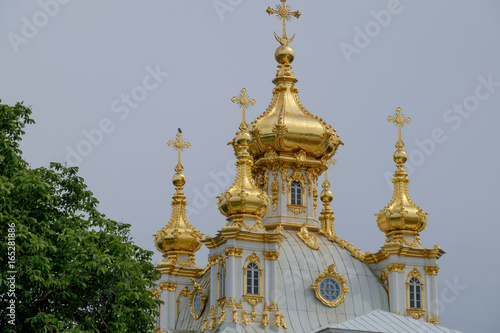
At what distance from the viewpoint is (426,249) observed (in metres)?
52.1

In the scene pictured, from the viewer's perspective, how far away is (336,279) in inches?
2020

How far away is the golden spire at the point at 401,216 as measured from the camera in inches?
2068

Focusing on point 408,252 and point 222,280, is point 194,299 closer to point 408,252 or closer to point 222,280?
point 222,280

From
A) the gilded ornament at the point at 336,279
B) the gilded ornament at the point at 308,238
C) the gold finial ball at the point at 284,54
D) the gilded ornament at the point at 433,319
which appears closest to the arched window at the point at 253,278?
the gilded ornament at the point at 336,279

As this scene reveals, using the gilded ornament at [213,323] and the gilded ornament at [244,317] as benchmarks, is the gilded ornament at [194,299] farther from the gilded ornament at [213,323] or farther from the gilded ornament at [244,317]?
the gilded ornament at [244,317]

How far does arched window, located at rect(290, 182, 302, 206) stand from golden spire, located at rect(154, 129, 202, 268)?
419cm

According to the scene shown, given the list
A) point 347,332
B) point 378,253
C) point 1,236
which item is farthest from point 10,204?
point 378,253

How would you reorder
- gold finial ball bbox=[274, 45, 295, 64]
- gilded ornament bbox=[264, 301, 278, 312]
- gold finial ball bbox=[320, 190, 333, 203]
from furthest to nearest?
1. gold finial ball bbox=[320, 190, 333, 203]
2. gold finial ball bbox=[274, 45, 295, 64]
3. gilded ornament bbox=[264, 301, 278, 312]

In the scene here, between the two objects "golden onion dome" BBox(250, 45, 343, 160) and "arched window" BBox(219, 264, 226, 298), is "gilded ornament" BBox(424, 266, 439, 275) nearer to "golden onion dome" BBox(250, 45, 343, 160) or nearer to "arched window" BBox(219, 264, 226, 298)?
"golden onion dome" BBox(250, 45, 343, 160)

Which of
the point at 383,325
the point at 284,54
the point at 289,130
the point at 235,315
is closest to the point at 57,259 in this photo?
the point at 383,325

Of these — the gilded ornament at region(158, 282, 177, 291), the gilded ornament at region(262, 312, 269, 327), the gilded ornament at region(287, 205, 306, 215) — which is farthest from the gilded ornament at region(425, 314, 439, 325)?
the gilded ornament at region(158, 282, 177, 291)

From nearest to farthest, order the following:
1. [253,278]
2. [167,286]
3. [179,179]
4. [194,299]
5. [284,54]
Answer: [253,278]
[194,299]
[167,286]
[179,179]
[284,54]

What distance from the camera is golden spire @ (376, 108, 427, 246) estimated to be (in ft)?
172

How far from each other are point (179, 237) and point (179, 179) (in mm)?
2878
